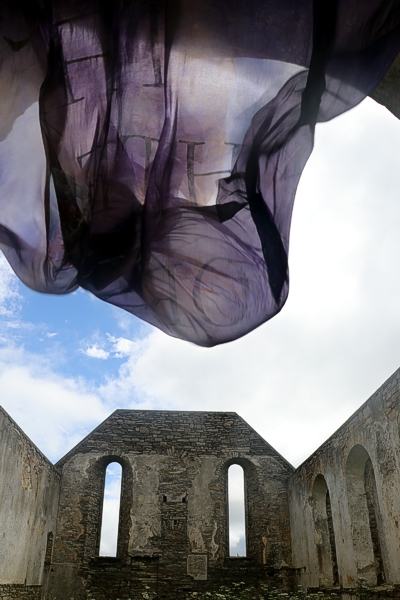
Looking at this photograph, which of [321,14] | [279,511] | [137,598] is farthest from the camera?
[279,511]

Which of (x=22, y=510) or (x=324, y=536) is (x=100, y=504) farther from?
(x=324, y=536)

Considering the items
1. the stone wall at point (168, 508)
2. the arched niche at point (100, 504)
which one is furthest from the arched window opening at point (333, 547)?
the arched niche at point (100, 504)

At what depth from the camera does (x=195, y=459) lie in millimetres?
13094

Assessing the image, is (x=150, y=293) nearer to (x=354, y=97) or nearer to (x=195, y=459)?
(x=354, y=97)

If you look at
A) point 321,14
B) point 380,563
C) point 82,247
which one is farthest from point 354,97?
point 380,563

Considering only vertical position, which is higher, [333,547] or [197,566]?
[333,547]

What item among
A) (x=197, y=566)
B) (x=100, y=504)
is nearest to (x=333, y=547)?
(x=197, y=566)

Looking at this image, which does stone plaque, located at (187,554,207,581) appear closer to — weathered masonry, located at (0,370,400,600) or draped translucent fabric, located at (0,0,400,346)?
weathered masonry, located at (0,370,400,600)

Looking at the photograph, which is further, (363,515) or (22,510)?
(22,510)

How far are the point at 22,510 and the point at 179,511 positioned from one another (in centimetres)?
417

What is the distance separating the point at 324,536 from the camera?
1038 centimetres

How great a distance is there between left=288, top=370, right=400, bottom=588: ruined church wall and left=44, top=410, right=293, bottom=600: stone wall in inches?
34.5

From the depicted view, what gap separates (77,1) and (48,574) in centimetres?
1275

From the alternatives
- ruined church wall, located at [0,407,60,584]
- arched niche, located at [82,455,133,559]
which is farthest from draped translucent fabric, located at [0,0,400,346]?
arched niche, located at [82,455,133,559]
